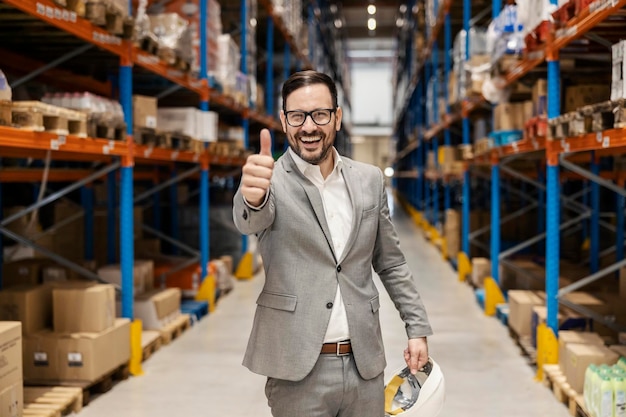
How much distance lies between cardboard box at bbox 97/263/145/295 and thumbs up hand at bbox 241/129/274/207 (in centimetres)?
442

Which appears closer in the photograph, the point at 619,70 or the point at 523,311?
the point at 619,70

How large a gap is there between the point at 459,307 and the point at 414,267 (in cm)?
318

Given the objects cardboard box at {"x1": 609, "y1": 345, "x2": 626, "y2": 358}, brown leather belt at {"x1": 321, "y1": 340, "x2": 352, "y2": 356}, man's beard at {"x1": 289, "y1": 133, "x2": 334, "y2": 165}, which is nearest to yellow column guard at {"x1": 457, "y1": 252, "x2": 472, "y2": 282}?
cardboard box at {"x1": 609, "y1": 345, "x2": 626, "y2": 358}

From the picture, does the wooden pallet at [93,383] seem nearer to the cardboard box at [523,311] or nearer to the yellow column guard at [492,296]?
the cardboard box at [523,311]

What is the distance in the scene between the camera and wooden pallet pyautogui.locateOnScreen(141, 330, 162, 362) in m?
5.65

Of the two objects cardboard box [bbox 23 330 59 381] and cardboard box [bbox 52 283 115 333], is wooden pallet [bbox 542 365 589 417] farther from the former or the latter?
cardboard box [bbox 23 330 59 381]

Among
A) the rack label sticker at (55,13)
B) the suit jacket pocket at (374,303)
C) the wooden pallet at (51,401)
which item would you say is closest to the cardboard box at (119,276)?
the wooden pallet at (51,401)

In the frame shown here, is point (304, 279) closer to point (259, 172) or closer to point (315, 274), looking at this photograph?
point (315, 274)

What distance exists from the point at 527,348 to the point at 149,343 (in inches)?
119

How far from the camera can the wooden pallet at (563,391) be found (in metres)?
4.18

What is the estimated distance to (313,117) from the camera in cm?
217

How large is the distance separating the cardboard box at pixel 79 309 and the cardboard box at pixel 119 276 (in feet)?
4.46

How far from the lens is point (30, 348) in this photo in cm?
464

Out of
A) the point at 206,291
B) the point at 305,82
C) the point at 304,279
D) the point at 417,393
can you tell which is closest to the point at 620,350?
the point at 417,393
